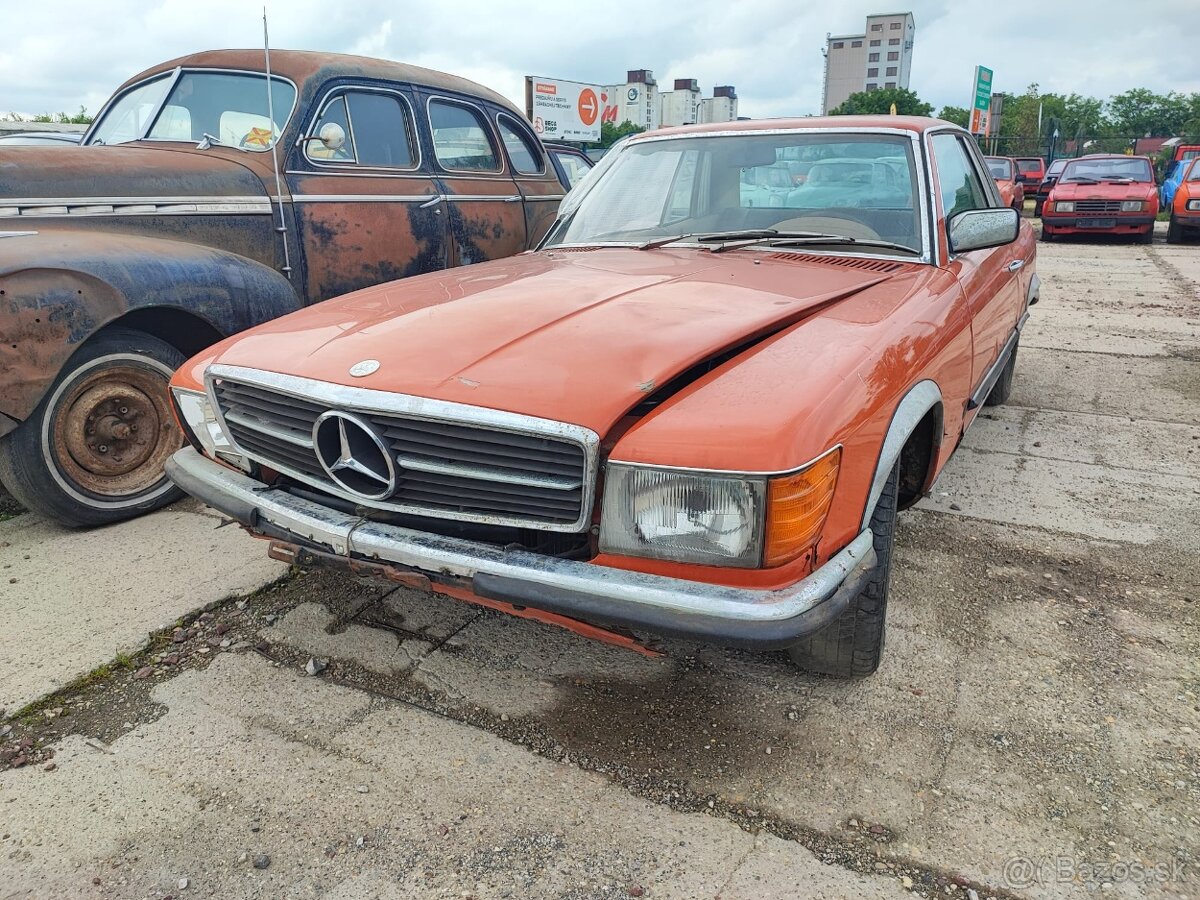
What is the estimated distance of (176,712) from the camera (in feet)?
8.02

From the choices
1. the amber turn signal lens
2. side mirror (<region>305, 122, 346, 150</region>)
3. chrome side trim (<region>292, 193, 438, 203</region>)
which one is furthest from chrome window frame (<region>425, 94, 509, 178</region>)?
the amber turn signal lens

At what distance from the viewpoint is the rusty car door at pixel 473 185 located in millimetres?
5262

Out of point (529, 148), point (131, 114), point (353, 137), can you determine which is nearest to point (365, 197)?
point (353, 137)

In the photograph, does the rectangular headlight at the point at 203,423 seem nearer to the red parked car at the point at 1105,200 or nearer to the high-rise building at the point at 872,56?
the red parked car at the point at 1105,200

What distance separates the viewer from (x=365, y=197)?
4727mm

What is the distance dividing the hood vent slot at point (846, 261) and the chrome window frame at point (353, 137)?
2.72 m

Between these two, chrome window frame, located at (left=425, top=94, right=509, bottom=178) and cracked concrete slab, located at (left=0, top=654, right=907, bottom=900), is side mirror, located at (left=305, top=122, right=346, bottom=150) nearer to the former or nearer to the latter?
chrome window frame, located at (left=425, top=94, right=509, bottom=178)

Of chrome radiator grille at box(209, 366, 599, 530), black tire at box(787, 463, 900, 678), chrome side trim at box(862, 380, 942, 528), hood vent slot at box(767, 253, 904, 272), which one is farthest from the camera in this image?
hood vent slot at box(767, 253, 904, 272)

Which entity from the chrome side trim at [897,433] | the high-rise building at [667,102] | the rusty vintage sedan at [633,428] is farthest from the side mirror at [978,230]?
the high-rise building at [667,102]

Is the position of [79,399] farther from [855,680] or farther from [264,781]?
[855,680]

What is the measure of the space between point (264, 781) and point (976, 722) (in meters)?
1.90

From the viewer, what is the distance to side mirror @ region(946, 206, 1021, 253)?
3.04m

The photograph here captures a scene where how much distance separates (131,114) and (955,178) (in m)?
4.44

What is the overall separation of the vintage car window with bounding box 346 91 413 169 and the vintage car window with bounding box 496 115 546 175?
901 mm
